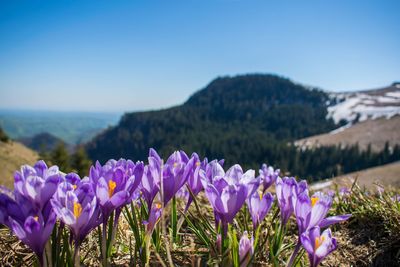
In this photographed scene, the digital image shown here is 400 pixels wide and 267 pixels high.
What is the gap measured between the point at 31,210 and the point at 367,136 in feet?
431

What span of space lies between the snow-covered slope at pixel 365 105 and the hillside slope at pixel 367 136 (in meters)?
8.27

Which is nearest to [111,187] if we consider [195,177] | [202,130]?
[195,177]

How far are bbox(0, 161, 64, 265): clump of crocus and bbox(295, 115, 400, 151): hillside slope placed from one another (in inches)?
4649

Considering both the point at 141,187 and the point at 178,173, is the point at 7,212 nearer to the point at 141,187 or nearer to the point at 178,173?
the point at 141,187

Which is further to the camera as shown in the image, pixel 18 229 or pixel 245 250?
pixel 245 250

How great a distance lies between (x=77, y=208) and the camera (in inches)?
48.4

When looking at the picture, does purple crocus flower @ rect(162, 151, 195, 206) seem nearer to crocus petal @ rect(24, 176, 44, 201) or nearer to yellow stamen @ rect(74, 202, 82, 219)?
yellow stamen @ rect(74, 202, 82, 219)

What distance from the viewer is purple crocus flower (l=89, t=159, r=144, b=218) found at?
129 centimetres

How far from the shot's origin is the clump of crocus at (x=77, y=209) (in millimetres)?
1186

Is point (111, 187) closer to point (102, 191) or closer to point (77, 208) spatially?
point (102, 191)

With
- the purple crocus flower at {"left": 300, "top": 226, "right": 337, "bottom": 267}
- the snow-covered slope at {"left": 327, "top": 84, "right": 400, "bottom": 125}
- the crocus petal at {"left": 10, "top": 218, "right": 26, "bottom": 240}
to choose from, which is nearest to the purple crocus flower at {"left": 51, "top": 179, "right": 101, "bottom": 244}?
the crocus petal at {"left": 10, "top": 218, "right": 26, "bottom": 240}

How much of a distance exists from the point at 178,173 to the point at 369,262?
125 cm

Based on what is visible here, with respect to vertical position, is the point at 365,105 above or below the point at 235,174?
below

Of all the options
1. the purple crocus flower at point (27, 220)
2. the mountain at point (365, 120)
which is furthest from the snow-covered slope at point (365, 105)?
the purple crocus flower at point (27, 220)
